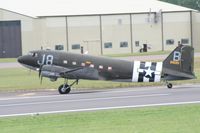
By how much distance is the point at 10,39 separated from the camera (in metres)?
84.6

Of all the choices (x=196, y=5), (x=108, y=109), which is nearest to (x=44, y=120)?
(x=108, y=109)

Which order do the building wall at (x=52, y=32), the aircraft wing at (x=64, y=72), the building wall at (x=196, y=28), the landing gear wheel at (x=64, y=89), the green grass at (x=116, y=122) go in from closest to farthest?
1. the green grass at (x=116, y=122)
2. the landing gear wheel at (x=64, y=89)
3. the aircraft wing at (x=64, y=72)
4. the building wall at (x=52, y=32)
5. the building wall at (x=196, y=28)

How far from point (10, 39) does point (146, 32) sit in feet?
59.5

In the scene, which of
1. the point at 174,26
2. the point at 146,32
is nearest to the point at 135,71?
the point at 146,32

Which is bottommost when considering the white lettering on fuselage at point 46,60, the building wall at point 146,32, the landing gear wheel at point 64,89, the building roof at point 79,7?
the landing gear wheel at point 64,89

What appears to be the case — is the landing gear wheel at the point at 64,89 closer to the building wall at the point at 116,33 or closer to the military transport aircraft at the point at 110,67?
the military transport aircraft at the point at 110,67

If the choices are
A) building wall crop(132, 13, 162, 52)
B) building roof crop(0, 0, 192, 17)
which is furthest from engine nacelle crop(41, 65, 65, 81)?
building wall crop(132, 13, 162, 52)

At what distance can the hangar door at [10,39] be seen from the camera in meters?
83.6

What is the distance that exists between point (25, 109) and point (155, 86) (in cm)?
1150

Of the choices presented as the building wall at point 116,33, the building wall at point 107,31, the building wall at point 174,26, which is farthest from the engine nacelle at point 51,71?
the building wall at point 174,26

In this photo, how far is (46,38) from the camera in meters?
83.9

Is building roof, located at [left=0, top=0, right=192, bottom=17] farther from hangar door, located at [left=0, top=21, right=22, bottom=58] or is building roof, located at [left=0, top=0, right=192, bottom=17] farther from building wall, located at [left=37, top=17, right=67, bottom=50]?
hangar door, located at [left=0, top=21, right=22, bottom=58]

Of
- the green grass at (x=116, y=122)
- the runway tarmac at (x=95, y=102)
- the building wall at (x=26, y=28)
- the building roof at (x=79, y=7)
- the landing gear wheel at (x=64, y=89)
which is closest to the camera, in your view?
the green grass at (x=116, y=122)

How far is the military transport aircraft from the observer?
3036 cm
